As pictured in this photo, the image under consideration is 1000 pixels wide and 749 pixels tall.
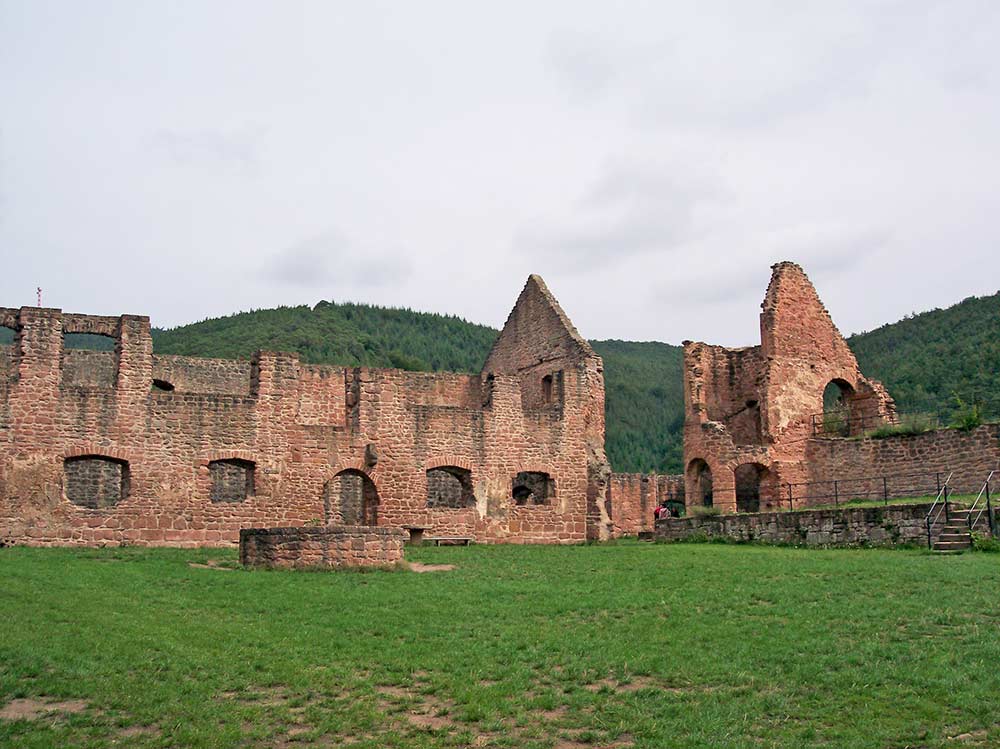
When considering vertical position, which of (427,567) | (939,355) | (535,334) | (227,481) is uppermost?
(939,355)

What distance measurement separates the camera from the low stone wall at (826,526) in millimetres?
22391

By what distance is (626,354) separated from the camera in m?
91.4

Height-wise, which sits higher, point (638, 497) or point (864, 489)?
point (638, 497)

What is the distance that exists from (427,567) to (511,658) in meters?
8.72

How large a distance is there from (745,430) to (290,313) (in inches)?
1627

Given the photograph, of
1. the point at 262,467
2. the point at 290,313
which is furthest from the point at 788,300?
the point at 290,313

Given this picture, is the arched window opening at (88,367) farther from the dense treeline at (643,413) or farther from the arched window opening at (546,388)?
the dense treeline at (643,413)

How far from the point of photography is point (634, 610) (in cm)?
1512

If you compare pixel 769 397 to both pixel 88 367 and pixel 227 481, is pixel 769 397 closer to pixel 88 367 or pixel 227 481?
pixel 227 481

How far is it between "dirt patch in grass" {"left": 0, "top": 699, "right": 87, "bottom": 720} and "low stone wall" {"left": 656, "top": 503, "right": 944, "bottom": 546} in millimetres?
16966

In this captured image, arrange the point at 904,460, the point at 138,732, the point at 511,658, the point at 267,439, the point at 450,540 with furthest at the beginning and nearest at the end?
the point at 904,460
the point at 450,540
the point at 267,439
the point at 511,658
the point at 138,732

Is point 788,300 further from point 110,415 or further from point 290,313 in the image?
point 290,313

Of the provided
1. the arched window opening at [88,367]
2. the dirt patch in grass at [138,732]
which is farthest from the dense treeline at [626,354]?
the dirt patch in grass at [138,732]

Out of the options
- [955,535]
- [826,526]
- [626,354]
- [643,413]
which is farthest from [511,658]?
[626,354]
